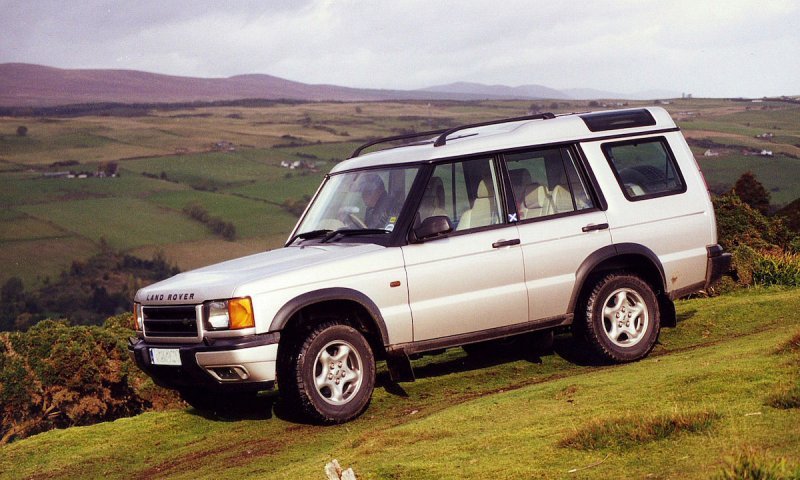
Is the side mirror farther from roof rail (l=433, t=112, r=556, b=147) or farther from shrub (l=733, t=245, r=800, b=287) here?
shrub (l=733, t=245, r=800, b=287)

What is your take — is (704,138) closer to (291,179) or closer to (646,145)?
(291,179)

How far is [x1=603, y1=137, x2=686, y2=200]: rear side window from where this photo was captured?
31.1ft

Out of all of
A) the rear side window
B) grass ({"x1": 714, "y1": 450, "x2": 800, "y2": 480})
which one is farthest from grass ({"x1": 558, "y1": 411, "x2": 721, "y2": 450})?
the rear side window

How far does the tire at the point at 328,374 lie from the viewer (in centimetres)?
768

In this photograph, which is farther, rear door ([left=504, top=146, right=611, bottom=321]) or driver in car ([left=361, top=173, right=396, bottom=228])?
rear door ([left=504, top=146, right=611, bottom=321])

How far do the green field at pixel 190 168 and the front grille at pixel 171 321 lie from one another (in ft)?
196

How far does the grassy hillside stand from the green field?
57.3m

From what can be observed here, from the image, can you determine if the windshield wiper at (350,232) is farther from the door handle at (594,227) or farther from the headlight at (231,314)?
the door handle at (594,227)

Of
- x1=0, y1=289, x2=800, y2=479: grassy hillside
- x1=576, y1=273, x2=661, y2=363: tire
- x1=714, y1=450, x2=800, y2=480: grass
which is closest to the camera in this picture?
x1=714, y1=450, x2=800, y2=480: grass

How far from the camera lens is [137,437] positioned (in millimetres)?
8836

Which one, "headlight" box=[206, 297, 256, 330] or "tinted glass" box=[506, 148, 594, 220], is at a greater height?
"tinted glass" box=[506, 148, 594, 220]

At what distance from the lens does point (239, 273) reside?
798 centimetres

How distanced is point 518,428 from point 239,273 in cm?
257

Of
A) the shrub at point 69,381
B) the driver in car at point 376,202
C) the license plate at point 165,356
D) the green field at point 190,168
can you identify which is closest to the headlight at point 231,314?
the license plate at point 165,356
